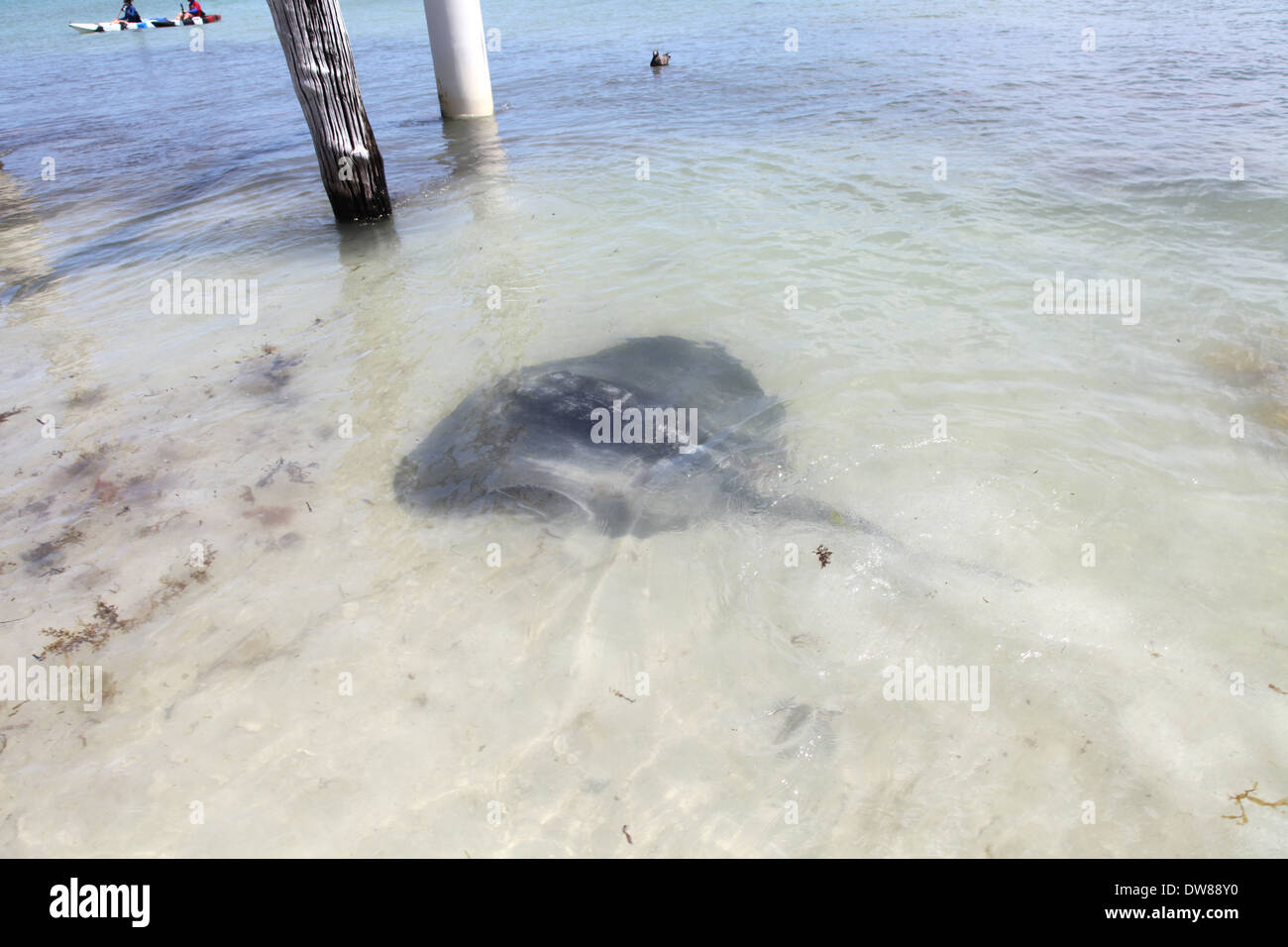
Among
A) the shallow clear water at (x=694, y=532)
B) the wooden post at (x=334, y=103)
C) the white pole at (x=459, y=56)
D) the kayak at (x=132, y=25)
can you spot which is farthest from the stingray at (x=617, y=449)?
the kayak at (x=132, y=25)

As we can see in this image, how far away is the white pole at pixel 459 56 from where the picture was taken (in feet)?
41.0

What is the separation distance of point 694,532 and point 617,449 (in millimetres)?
939

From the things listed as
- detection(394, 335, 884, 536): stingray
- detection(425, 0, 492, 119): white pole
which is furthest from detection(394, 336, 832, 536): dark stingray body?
detection(425, 0, 492, 119): white pole

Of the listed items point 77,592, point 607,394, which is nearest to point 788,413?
point 607,394

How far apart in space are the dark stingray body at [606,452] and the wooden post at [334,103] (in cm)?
458

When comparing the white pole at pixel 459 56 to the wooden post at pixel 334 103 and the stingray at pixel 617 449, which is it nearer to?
the wooden post at pixel 334 103

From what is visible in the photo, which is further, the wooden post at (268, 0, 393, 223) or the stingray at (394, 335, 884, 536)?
the wooden post at (268, 0, 393, 223)

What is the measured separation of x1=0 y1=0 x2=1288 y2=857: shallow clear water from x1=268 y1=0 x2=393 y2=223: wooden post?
2.10 feet

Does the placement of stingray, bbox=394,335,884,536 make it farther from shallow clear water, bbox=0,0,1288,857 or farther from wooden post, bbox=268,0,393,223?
wooden post, bbox=268,0,393,223

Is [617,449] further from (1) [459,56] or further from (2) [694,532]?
(1) [459,56]

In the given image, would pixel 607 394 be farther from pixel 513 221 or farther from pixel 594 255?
pixel 513 221

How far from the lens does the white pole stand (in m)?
12.5

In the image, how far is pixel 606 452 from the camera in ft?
15.2

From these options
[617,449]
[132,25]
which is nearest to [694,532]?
[617,449]
